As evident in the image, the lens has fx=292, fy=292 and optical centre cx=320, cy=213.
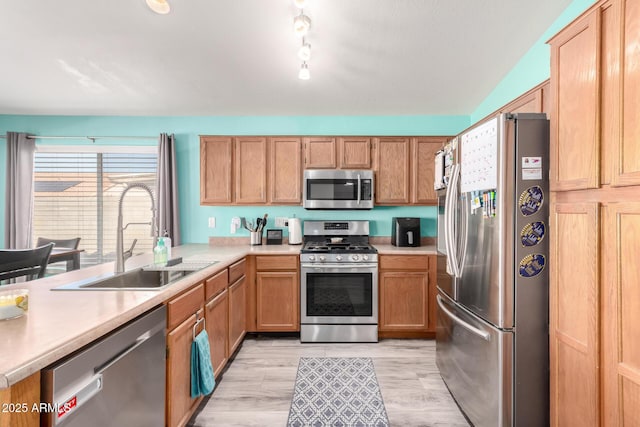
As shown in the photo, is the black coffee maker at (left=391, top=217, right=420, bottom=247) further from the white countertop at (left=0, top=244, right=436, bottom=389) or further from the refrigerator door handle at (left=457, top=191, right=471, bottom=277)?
the white countertop at (left=0, top=244, right=436, bottom=389)

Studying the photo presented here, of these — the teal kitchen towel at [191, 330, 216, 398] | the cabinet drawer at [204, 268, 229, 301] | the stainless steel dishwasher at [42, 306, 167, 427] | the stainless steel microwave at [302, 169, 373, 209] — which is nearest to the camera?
the stainless steel dishwasher at [42, 306, 167, 427]

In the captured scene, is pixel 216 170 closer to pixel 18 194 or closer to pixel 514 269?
pixel 18 194

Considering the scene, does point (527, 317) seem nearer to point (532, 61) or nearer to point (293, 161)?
point (532, 61)

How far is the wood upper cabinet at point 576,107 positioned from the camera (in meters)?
1.19

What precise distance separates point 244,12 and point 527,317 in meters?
2.36

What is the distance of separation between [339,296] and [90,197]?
3.38 metres

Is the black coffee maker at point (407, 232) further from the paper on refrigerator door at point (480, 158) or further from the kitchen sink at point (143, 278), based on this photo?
the kitchen sink at point (143, 278)

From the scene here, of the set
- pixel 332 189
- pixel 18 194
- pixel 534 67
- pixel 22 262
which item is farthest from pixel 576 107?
pixel 18 194

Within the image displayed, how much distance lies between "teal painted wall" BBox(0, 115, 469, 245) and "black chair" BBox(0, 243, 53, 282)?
156 centimetres

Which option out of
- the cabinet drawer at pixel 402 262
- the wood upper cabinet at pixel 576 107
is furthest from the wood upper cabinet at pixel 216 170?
the wood upper cabinet at pixel 576 107

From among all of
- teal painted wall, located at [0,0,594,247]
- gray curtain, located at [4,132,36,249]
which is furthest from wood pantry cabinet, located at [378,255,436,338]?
gray curtain, located at [4,132,36,249]

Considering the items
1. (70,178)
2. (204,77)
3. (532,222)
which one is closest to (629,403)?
(532,222)

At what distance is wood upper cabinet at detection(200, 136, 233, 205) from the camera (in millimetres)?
3369

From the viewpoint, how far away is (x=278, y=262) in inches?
119
